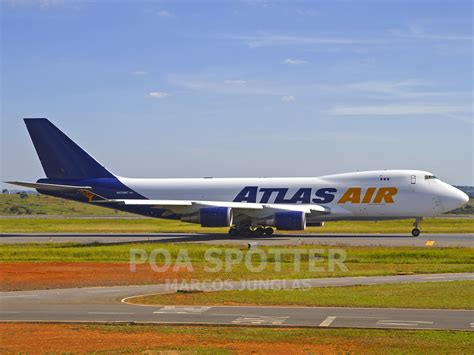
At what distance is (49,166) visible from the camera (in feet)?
197

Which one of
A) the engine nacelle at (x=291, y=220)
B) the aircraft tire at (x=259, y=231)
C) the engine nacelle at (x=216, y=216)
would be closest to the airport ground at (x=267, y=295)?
the engine nacelle at (x=291, y=220)

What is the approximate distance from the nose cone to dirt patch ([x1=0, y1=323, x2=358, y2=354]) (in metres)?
37.2

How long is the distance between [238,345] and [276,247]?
87.7 feet

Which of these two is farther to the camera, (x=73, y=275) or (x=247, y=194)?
(x=247, y=194)

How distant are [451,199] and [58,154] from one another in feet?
105

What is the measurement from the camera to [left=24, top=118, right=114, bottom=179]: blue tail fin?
59.7 m

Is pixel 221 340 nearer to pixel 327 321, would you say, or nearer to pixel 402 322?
pixel 327 321

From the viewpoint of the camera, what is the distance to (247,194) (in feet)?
187

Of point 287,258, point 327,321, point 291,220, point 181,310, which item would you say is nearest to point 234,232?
point 291,220

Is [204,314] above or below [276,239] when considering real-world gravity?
below

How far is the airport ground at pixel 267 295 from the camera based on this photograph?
1784cm

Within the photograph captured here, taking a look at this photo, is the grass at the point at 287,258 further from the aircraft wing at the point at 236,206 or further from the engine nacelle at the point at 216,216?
the aircraft wing at the point at 236,206

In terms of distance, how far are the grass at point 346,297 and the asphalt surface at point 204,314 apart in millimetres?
849

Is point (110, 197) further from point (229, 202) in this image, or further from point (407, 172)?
point (407, 172)
